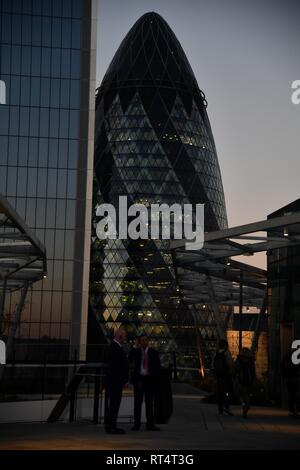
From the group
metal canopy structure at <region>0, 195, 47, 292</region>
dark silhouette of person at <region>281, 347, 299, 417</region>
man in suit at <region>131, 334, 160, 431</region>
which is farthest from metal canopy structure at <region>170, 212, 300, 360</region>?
man in suit at <region>131, 334, 160, 431</region>

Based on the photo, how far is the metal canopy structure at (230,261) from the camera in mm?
23516

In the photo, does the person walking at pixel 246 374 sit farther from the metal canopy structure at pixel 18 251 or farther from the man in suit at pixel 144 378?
the metal canopy structure at pixel 18 251

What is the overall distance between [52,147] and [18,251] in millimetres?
18954

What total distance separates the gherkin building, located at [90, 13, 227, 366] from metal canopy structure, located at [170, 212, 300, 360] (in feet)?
176

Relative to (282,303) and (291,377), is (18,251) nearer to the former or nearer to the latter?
(282,303)

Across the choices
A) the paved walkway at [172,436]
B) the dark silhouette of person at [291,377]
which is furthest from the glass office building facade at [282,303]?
the paved walkway at [172,436]

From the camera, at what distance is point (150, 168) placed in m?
107

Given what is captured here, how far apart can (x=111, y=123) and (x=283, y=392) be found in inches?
3467

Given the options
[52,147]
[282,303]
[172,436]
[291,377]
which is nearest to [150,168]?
[52,147]

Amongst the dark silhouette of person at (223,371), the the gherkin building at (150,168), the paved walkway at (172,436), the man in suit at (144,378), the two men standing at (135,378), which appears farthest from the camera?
the the gherkin building at (150,168)

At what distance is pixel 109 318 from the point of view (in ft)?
342

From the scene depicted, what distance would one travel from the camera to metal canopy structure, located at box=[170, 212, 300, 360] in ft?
77.2

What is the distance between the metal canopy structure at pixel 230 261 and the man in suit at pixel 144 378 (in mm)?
6687

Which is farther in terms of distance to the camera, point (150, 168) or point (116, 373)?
point (150, 168)
